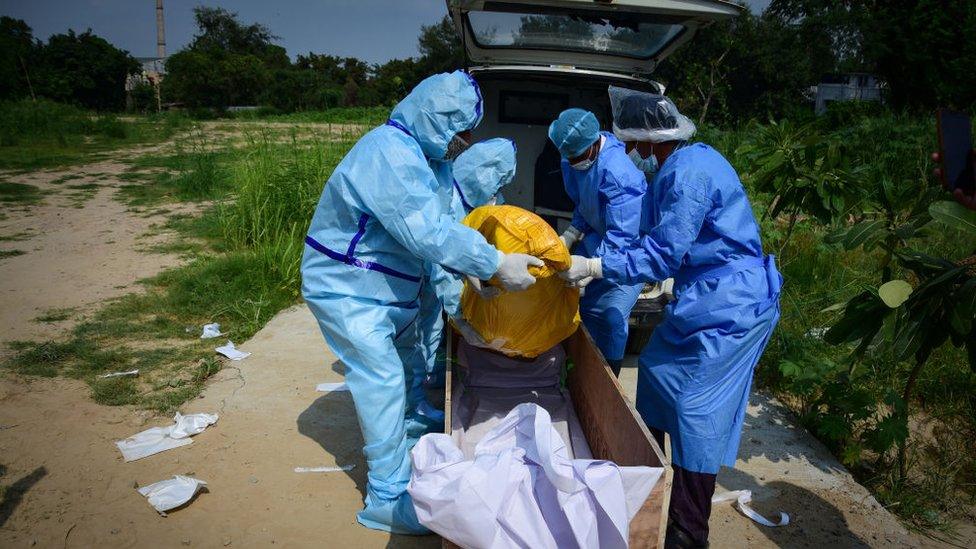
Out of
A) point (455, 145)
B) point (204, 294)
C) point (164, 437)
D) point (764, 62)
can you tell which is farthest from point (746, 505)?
point (764, 62)

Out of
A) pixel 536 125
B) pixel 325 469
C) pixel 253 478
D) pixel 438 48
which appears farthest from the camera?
pixel 438 48

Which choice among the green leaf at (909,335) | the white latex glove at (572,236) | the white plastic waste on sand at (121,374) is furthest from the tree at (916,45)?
the white plastic waste on sand at (121,374)

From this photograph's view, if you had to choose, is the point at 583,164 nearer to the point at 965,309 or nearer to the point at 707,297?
the point at 707,297

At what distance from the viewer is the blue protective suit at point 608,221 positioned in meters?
3.28

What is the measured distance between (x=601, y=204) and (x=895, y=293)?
1.47 m

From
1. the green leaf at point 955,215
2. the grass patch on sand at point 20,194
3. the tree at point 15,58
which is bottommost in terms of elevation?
the grass patch on sand at point 20,194

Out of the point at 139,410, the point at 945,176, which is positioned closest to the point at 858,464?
the point at 945,176

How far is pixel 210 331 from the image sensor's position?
179 inches

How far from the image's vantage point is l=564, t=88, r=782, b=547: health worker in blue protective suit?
2348mm

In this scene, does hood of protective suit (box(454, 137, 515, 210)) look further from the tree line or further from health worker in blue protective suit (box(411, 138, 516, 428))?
the tree line

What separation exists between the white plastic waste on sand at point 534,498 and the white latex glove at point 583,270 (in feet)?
3.30

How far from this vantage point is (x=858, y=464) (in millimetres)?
3305

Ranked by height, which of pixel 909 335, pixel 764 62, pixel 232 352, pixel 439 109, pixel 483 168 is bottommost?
pixel 232 352

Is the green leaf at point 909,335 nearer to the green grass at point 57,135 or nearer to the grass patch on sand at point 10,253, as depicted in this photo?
the grass patch on sand at point 10,253
